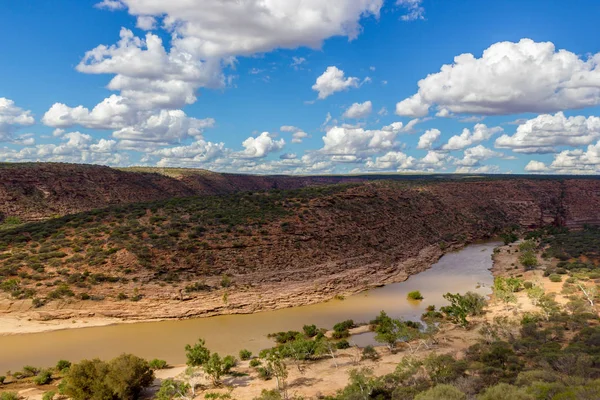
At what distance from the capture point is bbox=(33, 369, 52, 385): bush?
56.6 ft

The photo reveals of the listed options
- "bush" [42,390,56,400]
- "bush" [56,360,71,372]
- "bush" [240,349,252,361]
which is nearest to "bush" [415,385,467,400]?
"bush" [240,349,252,361]

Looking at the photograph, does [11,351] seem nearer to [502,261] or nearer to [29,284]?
[29,284]

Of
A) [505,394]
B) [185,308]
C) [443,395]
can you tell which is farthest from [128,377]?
[505,394]

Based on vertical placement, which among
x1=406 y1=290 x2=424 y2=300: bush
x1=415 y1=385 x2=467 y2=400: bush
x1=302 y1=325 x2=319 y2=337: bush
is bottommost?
x1=406 y1=290 x2=424 y2=300: bush

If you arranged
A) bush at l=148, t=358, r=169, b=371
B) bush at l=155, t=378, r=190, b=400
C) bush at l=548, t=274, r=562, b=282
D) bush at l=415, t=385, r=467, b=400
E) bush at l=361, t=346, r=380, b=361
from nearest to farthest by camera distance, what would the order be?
bush at l=415, t=385, r=467, b=400 < bush at l=155, t=378, r=190, b=400 < bush at l=148, t=358, r=169, b=371 < bush at l=361, t=346, r=380, b=361 < bush at l=548, t=274, r=562, b=282

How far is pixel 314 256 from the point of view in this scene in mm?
38250

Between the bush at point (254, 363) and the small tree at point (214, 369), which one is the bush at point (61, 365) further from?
the bush at point (254, 363)

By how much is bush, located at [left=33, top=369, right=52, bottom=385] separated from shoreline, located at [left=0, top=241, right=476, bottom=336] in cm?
704

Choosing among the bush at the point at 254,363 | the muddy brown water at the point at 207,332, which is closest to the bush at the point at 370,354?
the muddy brown water at the point at 207,332

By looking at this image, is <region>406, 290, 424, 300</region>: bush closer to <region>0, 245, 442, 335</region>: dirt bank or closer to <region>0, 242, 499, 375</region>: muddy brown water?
<region>0, 242, 499, 375</region>: muddy brown water

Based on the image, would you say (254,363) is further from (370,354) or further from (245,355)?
(370,354)

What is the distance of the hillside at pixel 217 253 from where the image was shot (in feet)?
91.4

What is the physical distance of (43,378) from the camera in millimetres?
17328

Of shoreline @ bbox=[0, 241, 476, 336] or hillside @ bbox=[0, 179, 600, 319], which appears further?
hillside @ bbox=[0, 179, 600, 319]
